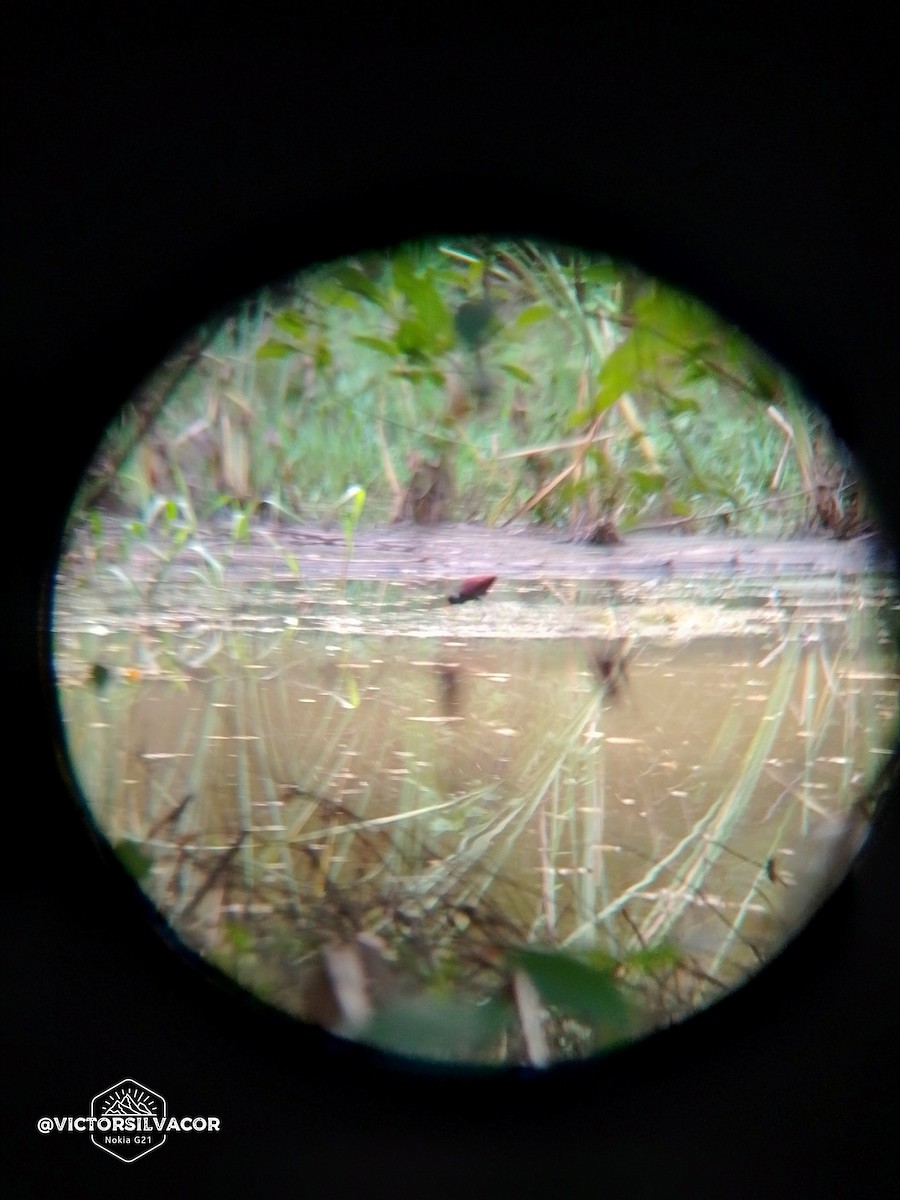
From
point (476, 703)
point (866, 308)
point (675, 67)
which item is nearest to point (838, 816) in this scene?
point (476, 703)

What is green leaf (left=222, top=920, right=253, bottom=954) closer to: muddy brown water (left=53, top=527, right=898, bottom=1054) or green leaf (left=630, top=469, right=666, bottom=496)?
muddy brown water (left=53, top=527, right=898, bottom=1054)

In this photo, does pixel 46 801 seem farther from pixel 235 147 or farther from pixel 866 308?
pixel 866 308

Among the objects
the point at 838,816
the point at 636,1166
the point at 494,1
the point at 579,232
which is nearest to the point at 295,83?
the point at 494,1

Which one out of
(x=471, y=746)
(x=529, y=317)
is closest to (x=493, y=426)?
(x=529, y=317)

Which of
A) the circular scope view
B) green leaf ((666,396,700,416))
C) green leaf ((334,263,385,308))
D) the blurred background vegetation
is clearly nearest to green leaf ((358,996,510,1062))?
the circular scope view

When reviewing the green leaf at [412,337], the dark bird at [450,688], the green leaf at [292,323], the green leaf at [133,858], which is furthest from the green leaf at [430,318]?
the green leaf at [133,858]

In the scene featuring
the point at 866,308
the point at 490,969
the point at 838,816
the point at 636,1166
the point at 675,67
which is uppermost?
the point at 675,67

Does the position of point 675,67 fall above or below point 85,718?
above

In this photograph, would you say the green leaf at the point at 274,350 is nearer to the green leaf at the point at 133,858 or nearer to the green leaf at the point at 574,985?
the green leaf at the point at 133,858
